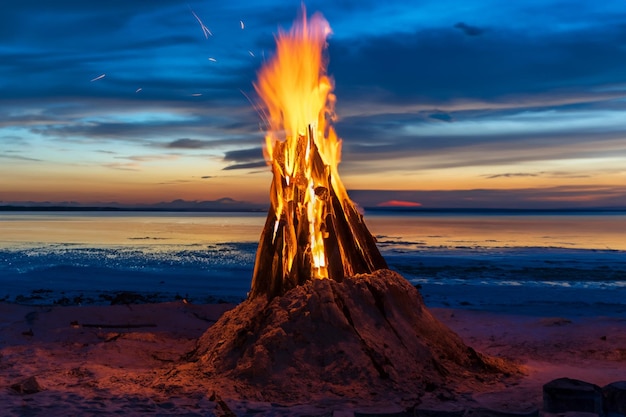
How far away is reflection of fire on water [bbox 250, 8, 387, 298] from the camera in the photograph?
919 cm

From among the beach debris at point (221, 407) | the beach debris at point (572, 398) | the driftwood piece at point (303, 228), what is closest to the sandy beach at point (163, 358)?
the beach debris at point (221, 407)

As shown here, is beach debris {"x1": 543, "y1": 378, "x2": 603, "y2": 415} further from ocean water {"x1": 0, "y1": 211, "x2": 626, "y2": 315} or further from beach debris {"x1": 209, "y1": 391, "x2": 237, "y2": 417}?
ocean water {"x1": 0, "y1": 211, "x2": 626, "y2": 315}

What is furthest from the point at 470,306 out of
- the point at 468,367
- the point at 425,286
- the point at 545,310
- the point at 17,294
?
the point at 17,294

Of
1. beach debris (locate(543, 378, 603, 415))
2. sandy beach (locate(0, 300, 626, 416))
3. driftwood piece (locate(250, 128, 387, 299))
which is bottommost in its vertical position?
sandy beach (locate(0, 300, 626, 416))

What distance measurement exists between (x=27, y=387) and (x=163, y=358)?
2.59 metres

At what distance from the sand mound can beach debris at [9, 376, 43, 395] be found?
1883mm

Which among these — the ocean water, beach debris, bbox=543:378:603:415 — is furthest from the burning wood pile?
the ocean water

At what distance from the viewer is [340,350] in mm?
8031

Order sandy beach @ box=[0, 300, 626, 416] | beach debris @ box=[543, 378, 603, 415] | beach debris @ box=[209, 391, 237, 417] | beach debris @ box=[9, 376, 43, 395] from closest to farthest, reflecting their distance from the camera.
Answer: beach debris @ box=[543, 378, 603, 415] → beach debris @ box=[209, 391, 237, 417] → sandy beach @ box=[0, 300, 626, 416] → beach debris @ box=[9, 376, 43, 395]

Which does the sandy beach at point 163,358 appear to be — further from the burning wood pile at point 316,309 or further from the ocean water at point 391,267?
the ocean water at point 391,267

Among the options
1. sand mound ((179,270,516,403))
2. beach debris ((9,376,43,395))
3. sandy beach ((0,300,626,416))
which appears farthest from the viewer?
sand mound ((179,270,516,403))

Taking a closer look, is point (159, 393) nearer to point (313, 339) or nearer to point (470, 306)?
point (313, 339)

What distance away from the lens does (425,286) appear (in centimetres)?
2041

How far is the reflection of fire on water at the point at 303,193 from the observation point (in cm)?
919
